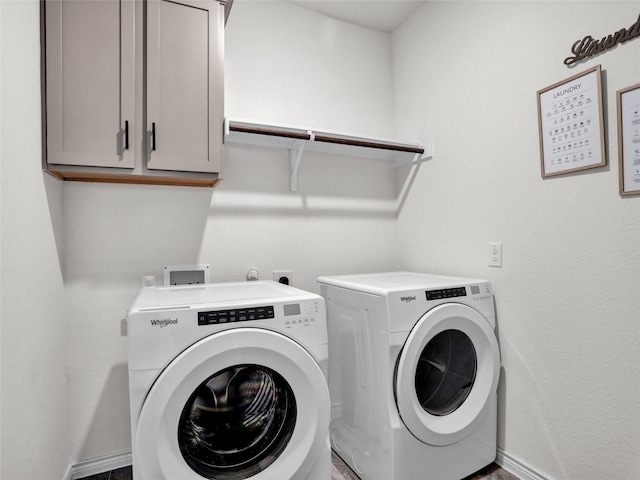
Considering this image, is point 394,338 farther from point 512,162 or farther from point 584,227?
point 512,162

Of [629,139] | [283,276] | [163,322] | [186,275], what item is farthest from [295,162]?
[629,139]

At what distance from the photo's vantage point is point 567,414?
147 cm

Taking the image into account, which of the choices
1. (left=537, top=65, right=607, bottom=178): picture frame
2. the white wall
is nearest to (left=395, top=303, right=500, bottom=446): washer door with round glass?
(left=537, top=65, right=607, bottom=178): picture frame

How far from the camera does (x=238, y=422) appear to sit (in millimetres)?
1287

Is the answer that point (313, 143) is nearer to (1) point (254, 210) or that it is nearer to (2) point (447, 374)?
(1) point (254, 210)

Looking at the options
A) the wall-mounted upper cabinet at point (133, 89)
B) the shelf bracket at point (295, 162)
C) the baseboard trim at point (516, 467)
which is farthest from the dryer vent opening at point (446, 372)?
the wall-mounted upper cabinet at point (133, 89)

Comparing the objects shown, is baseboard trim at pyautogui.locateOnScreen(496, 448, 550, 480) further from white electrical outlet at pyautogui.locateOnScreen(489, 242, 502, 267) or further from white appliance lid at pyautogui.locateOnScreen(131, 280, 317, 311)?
white appliance lid at pyautogui.locateOnScreen(131, 280, 317, 311)

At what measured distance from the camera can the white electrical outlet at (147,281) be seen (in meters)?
1.80

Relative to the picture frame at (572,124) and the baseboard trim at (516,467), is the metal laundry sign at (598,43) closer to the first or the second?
the picture frame at (572,124)

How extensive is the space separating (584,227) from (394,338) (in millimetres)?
871

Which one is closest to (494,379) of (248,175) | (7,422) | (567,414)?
(567,414)

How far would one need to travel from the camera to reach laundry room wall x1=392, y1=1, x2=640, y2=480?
4.30ft

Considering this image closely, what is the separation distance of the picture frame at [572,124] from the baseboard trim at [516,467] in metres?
1.32

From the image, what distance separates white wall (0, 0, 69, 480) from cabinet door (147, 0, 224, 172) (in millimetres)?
397
